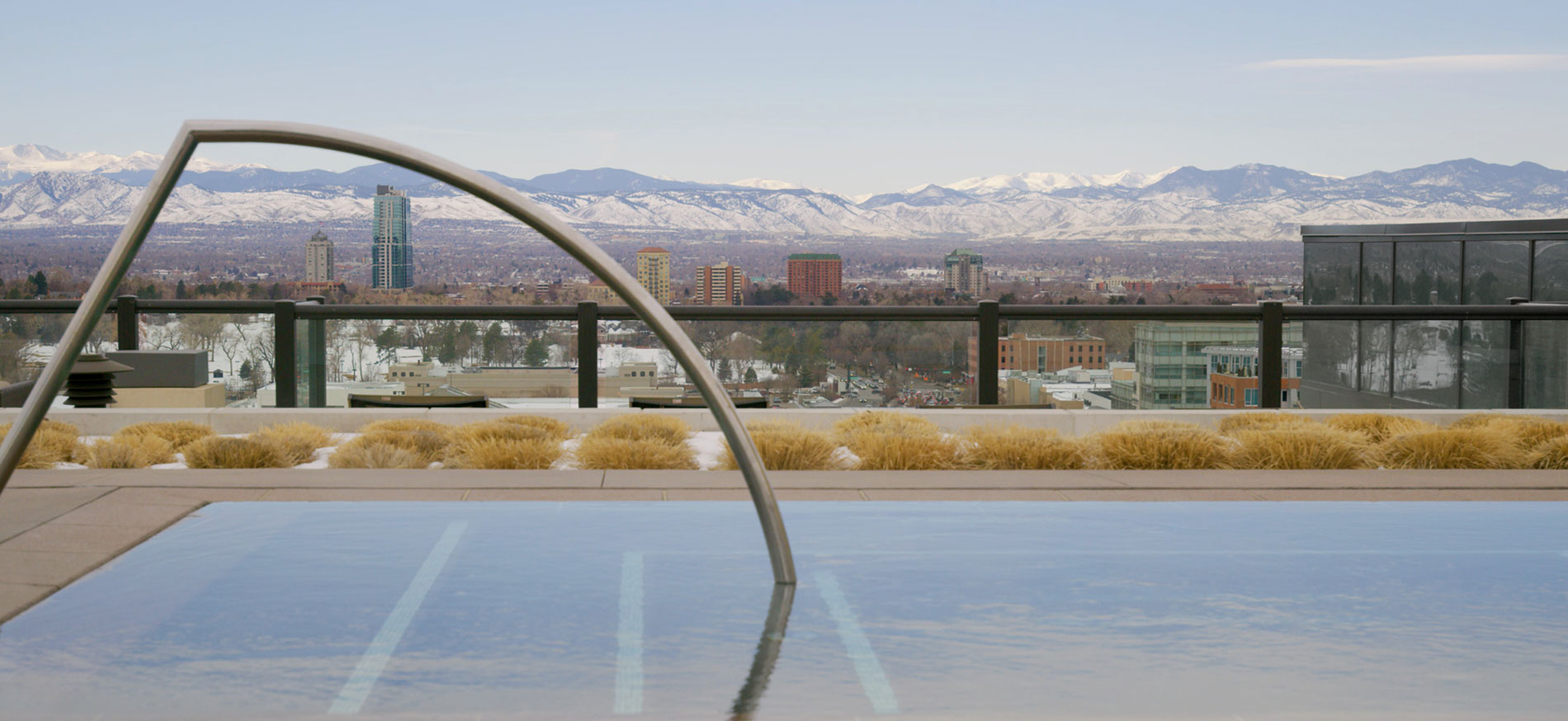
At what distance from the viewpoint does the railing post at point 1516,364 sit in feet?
32.7

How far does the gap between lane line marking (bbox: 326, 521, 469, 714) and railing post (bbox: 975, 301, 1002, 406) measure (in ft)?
17.0

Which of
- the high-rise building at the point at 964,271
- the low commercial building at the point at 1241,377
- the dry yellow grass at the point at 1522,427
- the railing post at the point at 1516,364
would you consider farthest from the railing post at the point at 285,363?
the high-rise building at the point at 964,271

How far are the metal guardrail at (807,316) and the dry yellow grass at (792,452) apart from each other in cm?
246

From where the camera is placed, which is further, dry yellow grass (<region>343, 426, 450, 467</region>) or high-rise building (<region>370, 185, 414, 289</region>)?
high-rise building (<region>370, 185, 414, 289</region>)

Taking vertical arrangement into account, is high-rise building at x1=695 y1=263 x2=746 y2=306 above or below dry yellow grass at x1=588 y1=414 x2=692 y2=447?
above

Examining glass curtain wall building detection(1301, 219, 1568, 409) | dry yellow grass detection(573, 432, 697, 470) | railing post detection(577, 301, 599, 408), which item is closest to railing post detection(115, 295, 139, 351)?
railing post detection(577, 301, 599, 408)

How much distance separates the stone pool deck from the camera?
5793 millimetres

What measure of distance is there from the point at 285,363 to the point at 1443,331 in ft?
31.7

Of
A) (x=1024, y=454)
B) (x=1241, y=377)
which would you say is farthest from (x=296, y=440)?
(x=1241, y=377)

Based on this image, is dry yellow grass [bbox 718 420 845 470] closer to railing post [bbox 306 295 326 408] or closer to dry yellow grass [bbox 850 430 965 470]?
dry yellow grass [bbox 850 430 965 470]

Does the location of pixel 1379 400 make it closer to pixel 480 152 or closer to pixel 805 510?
pixel 805 510

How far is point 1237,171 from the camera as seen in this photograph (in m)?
94.1

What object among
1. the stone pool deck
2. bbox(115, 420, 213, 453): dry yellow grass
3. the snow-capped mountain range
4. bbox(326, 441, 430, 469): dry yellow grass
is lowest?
the stone pool deck

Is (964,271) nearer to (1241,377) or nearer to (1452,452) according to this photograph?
(1241,377)
